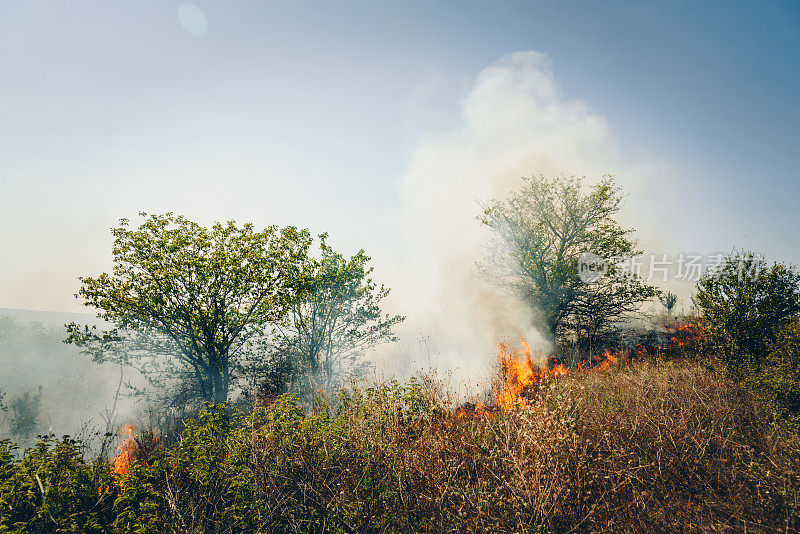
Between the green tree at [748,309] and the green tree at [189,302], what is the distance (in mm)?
17064

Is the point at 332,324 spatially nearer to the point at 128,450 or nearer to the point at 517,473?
the point at 128,450

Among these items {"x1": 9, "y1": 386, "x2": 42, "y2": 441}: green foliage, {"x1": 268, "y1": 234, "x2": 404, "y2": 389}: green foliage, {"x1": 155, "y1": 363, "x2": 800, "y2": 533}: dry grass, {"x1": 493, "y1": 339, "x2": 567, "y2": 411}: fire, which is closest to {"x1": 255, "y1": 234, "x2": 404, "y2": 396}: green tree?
{"x1": 268, "y1": 234, "x2": 404, "y2": 389}: green foliage

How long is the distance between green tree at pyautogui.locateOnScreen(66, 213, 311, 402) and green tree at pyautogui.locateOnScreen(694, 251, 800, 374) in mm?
17064

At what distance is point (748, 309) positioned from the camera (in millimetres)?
9352

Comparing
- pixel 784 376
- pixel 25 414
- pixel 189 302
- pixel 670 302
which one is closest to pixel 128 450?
pixel 189 302

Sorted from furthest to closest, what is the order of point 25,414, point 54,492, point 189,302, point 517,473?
point 25,414 → point 189,302 → point 517,473 → point 54,492

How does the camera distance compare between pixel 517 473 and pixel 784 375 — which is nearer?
pixel 517 473

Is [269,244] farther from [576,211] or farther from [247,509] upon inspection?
[576,211]

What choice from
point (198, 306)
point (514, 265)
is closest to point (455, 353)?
point (514, 265)

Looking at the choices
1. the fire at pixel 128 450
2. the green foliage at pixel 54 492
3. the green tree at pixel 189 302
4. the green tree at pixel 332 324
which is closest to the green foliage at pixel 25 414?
the fire at pixel 128 450

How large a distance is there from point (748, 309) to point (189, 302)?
2090cm

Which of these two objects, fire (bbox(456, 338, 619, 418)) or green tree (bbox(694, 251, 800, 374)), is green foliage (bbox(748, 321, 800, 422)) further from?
fire (bbox(456, 338, 619, 418))

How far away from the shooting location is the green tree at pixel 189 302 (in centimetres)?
1260

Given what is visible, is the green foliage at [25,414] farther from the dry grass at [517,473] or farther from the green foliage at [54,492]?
the dry grass at [517,473]
